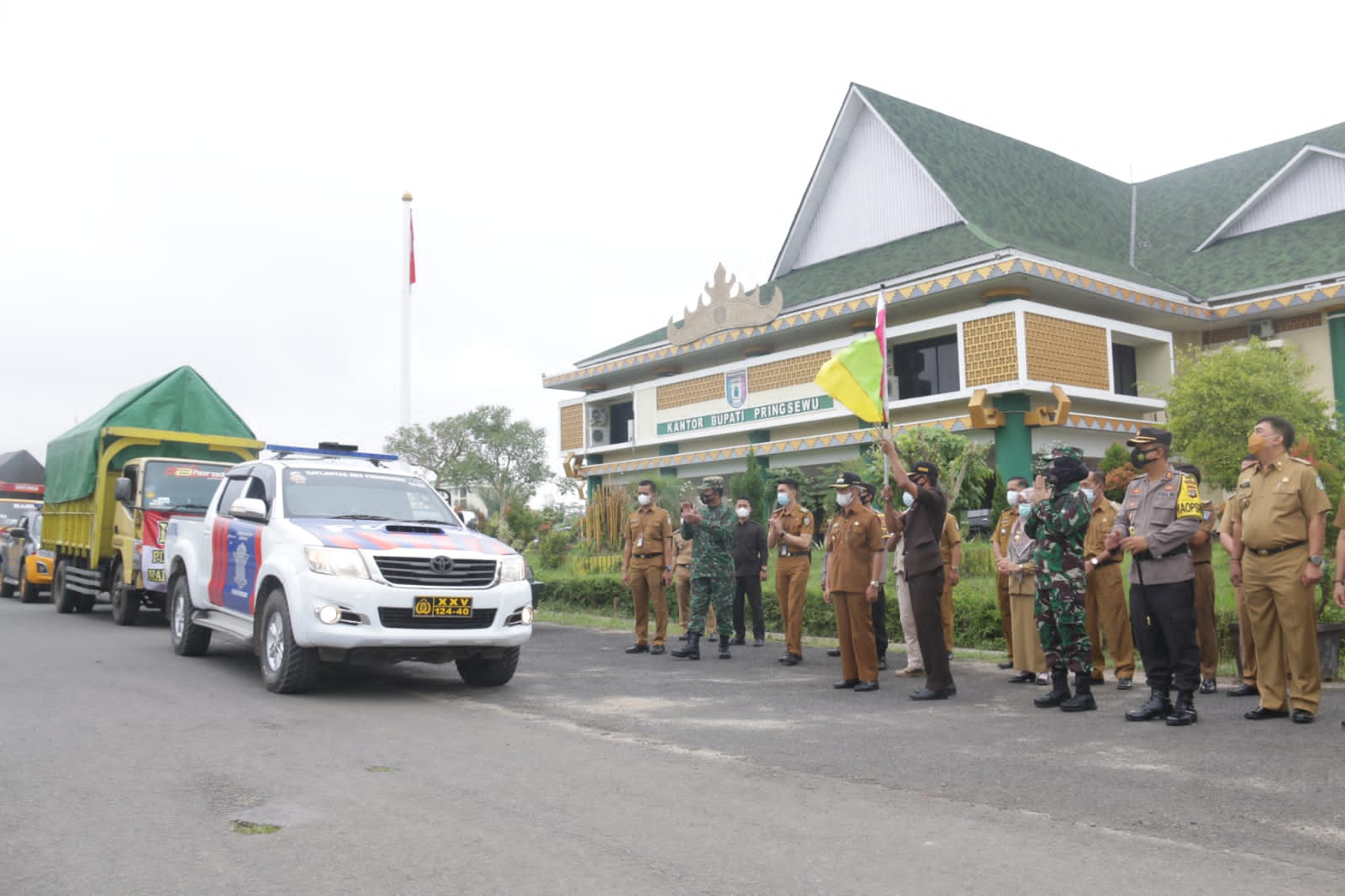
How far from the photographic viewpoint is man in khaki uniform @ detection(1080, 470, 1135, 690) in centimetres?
927

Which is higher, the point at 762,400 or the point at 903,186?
the point at 903,186

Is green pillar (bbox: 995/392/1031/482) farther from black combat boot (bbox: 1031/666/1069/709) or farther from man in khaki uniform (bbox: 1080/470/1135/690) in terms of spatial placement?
black combat boot (bbox: 1031/666/1069/709)

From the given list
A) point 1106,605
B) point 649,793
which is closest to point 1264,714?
point 1106,605

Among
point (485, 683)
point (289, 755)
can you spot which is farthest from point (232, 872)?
point (485, 683)

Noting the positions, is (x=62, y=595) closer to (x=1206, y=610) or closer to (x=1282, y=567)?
(x=1206, y=610)

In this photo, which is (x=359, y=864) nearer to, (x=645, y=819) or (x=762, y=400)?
(x=645, y=819)

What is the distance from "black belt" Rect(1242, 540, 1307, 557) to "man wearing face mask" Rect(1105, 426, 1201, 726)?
0.44m

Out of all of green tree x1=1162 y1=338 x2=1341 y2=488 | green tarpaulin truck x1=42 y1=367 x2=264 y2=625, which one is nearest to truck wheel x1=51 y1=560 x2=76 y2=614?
green tarpaulin truck x1=42 y1=367 x2=264 y2=625

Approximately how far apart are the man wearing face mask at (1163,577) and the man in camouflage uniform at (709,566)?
5258mm

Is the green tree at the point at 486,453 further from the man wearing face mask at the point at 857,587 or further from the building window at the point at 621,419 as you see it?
the man wearing face mask at the point at 857,587

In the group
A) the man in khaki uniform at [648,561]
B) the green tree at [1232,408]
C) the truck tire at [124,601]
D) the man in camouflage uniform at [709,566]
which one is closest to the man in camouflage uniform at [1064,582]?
the man in camouflage uniform at [709,566]

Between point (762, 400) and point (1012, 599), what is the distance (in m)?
23.3

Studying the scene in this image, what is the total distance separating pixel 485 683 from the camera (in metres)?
9.81

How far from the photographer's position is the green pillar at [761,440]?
108 ft
